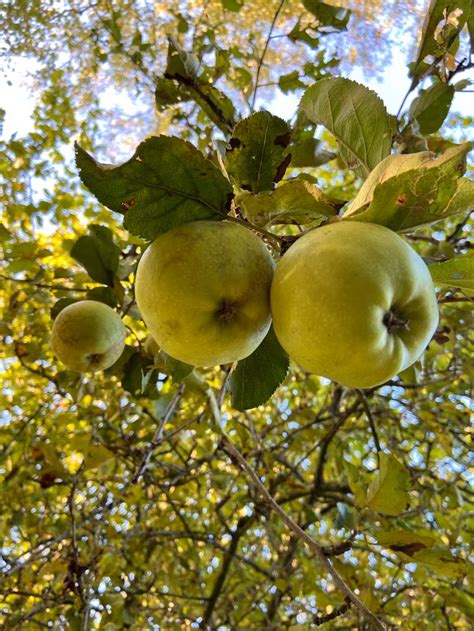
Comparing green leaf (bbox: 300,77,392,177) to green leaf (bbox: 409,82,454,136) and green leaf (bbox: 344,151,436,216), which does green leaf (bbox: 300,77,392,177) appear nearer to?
green leaf (bbox: 344,151,436,216)

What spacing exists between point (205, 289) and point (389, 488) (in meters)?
0.65

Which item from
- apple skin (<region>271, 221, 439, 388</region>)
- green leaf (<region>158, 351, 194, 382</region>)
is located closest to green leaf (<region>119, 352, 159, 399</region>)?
green leaf (<region>158, 351, 194, 382</region>)

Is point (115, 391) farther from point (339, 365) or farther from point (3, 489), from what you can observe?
point (339, 365)

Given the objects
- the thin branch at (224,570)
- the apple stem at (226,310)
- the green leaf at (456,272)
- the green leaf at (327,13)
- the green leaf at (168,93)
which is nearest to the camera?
the apple stem at (226,310)

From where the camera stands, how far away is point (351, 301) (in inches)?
29.6

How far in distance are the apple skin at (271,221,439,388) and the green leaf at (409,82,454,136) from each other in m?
0.71

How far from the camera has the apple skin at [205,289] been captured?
86 centimetres

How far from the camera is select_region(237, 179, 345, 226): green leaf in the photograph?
930mm

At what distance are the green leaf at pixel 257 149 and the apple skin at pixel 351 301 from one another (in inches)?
10.3

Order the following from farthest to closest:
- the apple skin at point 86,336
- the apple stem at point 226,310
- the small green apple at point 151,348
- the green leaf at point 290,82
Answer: the green leaf at point 290,82 < the small green apple at point 151,348 < the apple skin at point 86,336 < the apple stem at point 226,310

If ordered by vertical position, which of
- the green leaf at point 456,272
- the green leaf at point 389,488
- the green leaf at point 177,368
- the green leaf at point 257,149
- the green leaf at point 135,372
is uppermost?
the green leaf at point 135,372

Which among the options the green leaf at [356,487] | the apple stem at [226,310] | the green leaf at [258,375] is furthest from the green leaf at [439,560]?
the apple stem at [226,310]

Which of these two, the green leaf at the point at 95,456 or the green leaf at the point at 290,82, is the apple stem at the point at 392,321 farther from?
the green leaf at the point at 290,82

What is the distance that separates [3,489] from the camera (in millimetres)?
2719
